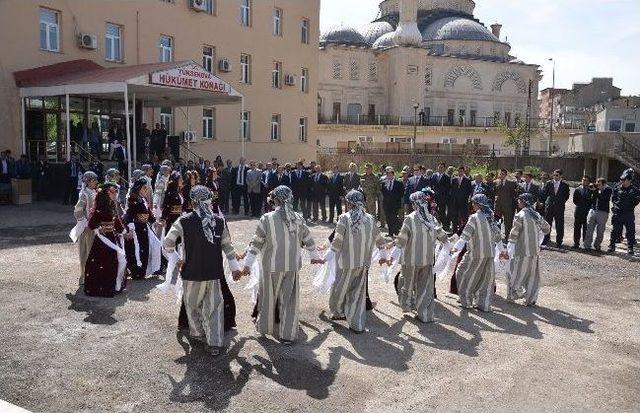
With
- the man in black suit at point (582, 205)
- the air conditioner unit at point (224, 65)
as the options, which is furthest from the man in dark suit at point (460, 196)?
the air conditioner unit at point (224, 65)

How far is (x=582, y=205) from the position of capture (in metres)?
13.3

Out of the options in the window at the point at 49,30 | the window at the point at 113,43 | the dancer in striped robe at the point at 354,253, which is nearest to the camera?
the dancer in striped robe at the point at 354,253

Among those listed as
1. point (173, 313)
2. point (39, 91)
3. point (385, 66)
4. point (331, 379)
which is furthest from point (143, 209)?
point (385, 66)

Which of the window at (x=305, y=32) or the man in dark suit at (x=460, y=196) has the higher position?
the window at (x=305, y=32)

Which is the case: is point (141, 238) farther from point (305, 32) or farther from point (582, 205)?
point (305, 32)

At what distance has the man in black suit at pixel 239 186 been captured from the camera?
17.6m

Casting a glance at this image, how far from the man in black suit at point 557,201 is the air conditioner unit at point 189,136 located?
16180 mm

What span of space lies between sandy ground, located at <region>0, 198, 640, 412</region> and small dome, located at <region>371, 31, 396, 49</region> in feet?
168

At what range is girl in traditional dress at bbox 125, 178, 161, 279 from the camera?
29.7 ft

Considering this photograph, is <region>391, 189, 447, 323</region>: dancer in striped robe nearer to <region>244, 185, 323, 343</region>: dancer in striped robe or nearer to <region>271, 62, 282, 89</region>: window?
<region>244, 185, 323, 343</region>: dancer in striped robe

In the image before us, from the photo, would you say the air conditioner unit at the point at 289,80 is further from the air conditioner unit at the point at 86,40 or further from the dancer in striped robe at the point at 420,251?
the dancer in striped robe at the point at 420,251

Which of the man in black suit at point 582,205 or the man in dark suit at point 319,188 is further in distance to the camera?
the man in dark suit at point 319,188

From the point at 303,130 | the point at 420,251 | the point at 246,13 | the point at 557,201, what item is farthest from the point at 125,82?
the point at 303,130

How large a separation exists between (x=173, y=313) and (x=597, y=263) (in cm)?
873
